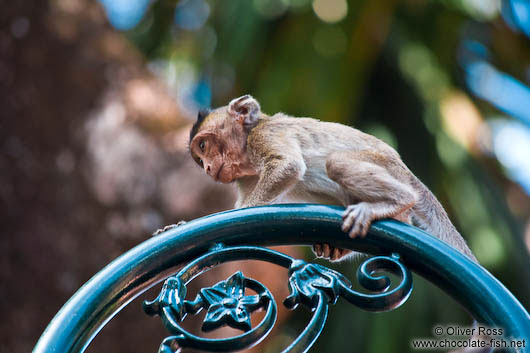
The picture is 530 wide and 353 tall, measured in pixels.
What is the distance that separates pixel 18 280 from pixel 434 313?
4460 millimetres

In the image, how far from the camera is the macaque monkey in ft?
10.9

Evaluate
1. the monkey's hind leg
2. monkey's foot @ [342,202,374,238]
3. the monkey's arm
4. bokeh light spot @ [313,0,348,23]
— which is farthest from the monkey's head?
bokeh light spot @ [313,0,348,23]

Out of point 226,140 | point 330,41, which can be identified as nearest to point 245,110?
point 226,140

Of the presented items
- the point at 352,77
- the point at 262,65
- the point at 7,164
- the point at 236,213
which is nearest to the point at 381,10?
the point at 352,77

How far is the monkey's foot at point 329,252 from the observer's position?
3143 mm

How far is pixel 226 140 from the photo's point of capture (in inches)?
158

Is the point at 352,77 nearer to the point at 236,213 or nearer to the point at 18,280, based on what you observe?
the point at 18,280

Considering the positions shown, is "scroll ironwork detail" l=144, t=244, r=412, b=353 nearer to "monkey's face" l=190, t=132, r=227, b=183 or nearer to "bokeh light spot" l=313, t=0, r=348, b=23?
"monkey's face" l=190, t=132, r=227, b=183

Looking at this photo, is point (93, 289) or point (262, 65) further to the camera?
point (262, 65)

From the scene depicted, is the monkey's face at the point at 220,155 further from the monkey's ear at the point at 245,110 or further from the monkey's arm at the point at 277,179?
the monkey's arm at the point at 277,179

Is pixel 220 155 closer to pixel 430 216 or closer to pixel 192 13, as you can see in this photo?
pixel 430 216

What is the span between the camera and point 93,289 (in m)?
2.42

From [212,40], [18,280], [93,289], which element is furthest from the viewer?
[212,40]

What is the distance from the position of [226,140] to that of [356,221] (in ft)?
4.88
